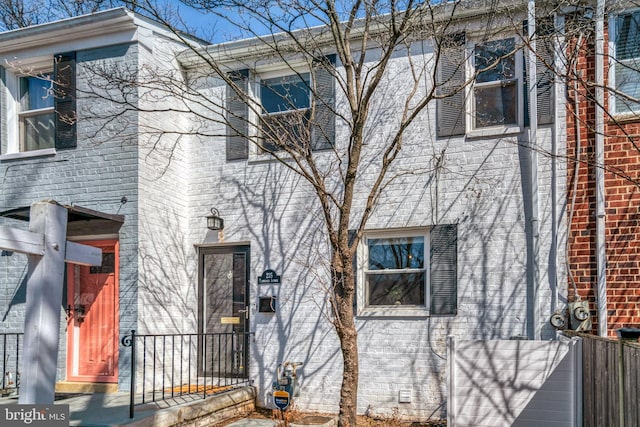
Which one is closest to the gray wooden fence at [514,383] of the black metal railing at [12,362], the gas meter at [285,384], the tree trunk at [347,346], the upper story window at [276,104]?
the tree trunk at [347,346]

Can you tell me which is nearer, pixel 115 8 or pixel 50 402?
pixel 50 402

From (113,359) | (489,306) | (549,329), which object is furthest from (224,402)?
(549,329)

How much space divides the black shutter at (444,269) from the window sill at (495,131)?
1163 millimetres

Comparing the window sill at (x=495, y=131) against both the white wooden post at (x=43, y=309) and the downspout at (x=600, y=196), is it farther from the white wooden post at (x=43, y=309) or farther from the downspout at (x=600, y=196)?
the white wooden post at (x=43, y=309)

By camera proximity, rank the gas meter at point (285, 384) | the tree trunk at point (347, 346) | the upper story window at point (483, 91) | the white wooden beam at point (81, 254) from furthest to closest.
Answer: the upper story window at point (483, 91) < the gas meter at point (285, 384) < the tree trunk at point (347, 346) < the white wooden beam at point (81, 254)

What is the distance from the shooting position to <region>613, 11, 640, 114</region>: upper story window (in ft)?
22.5

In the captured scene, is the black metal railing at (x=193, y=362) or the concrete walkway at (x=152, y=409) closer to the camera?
the concrete walkway at (x=152, y=409)

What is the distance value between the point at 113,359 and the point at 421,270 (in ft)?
13.9

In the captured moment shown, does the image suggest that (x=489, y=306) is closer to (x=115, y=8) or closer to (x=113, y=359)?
(x=113, y=359)

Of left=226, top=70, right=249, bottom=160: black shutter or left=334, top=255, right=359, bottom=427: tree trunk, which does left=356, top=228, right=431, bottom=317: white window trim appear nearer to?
left=334, top=255, right=359, bottom=427: tree trunk

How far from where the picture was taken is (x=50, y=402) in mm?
4156

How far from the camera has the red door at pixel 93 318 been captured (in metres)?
7.87

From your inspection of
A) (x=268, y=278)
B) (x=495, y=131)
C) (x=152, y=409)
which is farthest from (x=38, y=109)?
(x=495, y=131)

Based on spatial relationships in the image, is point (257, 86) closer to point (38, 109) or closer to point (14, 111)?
point (38, 109)
